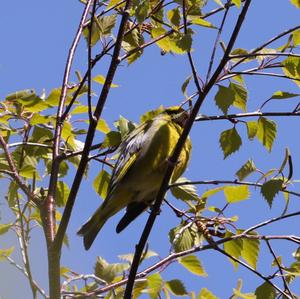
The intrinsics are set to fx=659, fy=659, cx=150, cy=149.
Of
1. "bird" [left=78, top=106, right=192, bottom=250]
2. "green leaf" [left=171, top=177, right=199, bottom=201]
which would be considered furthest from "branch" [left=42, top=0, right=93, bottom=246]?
"bird" [left=78, top=106, right=192, bottom=250]

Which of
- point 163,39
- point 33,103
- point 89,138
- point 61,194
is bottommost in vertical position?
point 89,138

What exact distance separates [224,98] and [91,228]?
1126 millimetres

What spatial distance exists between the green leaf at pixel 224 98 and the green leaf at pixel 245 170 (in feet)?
0.69

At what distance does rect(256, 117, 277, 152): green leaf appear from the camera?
2344 mm

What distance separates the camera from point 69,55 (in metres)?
2.62

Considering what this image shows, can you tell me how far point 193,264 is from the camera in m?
2.39

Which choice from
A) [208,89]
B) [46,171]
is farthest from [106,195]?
[208,89]

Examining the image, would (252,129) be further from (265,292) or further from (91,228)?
(91,228)

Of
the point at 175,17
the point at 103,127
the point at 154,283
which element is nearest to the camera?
the point at 154,283

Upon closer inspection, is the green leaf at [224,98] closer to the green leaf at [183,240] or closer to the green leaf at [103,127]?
the green leaf at [183,240]

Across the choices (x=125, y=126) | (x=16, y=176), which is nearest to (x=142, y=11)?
(x=125, y=126)

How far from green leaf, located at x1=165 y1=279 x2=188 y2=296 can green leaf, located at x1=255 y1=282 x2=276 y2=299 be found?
25cm

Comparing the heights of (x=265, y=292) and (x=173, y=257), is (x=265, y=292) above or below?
below

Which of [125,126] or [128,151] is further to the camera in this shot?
[128,151]
